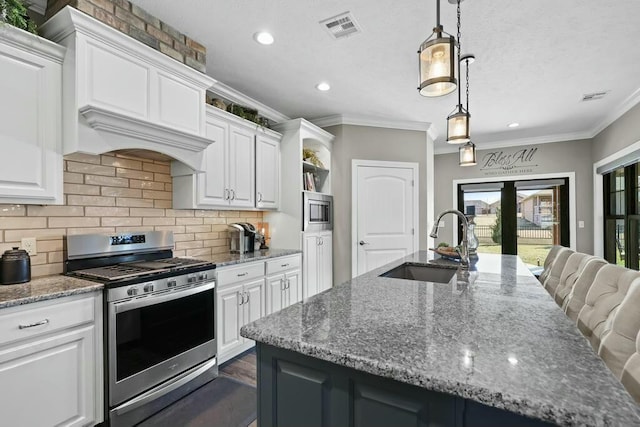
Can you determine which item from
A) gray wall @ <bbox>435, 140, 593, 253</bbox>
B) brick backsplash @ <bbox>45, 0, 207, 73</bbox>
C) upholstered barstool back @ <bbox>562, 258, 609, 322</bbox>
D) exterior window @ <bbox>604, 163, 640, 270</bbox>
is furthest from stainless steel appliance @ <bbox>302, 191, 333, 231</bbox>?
exterior window @ <bbox>604, 163, 640, 270</bbox>

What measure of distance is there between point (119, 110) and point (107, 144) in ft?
0.75

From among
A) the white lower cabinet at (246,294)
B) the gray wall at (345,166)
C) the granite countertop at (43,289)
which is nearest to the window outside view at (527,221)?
the gray wall at (345,166)

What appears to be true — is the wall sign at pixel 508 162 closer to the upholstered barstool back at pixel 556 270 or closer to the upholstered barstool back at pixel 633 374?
the upholstered barstool back at pixel 556 270

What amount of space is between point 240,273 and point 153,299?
86 cm

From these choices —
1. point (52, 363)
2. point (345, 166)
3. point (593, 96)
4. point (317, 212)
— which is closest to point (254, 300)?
point (317, 212)

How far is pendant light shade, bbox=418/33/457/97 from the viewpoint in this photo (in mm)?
1350

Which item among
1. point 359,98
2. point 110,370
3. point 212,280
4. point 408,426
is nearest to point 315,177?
point 359,98

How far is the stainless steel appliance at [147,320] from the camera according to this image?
6.14ft

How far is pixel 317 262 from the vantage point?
3977 millimetres

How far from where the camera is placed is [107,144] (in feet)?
6.51

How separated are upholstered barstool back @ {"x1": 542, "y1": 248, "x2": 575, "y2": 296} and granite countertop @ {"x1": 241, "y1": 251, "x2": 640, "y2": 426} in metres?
0.76

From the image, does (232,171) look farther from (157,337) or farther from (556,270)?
(556,270)

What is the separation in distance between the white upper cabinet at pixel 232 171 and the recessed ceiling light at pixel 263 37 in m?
0.73

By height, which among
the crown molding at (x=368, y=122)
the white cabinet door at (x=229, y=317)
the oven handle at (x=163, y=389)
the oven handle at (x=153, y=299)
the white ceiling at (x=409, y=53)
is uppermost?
the white ceiling at (x=409, y=53)
